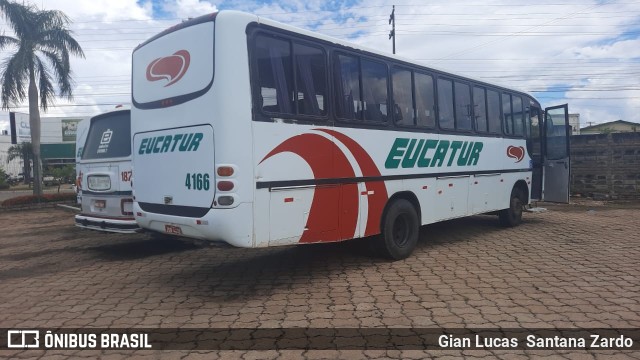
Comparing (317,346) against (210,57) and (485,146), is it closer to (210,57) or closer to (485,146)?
(210,57)

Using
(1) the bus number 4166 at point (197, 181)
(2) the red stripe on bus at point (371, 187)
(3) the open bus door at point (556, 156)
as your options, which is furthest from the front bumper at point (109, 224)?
(3) the open bus door at point (556, 156)

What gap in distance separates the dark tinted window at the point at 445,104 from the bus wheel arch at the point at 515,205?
293 centimetres

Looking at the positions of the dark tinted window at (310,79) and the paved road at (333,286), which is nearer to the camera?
the paved road at (333,286)

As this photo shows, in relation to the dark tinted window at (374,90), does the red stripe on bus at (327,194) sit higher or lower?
lower

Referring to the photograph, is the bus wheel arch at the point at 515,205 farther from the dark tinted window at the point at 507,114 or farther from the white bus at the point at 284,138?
the white bus at the point at 284,138

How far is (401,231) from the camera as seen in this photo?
21.5 ft

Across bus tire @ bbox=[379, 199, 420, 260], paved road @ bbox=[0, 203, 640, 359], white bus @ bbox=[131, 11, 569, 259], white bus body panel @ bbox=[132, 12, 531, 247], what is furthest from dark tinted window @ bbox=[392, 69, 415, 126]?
paved road @ bbox=[0, 203, 640, 359]

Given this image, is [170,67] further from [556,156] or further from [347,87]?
[556,156]

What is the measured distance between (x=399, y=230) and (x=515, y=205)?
425 centimetres

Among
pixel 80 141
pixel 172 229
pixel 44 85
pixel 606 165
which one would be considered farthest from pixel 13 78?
pixel 606 165

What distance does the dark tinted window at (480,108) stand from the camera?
26.2 ft

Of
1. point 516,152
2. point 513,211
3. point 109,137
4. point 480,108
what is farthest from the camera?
point 513,211

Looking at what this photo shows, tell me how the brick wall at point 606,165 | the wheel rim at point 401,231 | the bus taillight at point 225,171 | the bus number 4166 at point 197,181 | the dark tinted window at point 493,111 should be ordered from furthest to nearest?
the brick wall at point 606,165, the dark tinted window at point 493,111, the wheel rim at point 401,231, the bus number 4166 at point 197,181, the bus taillight at point 225,171

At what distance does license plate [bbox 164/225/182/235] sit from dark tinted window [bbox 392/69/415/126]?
131 inches
